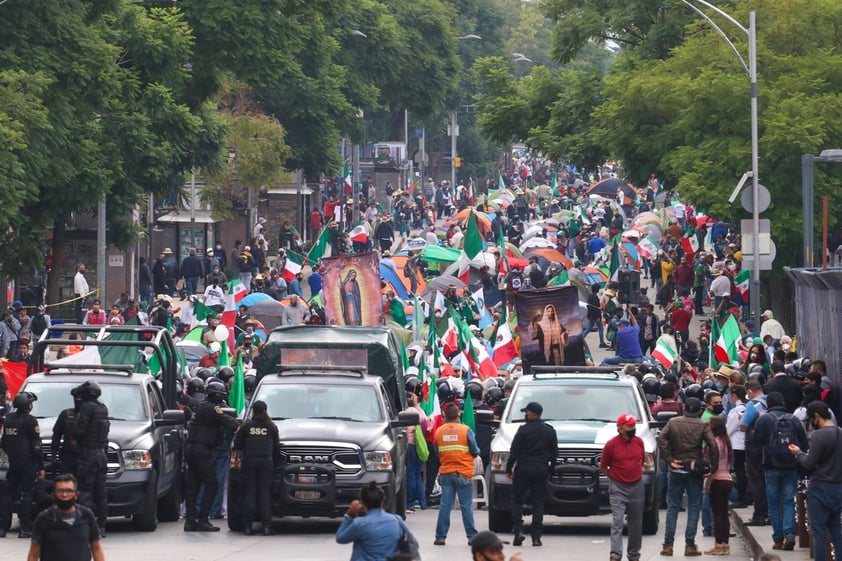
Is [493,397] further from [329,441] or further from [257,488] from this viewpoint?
[257,488]

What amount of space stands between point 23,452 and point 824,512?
806 centimetres

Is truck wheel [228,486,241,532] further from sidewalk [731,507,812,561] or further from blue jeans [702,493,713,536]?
sidewalk [731,507,812,561]

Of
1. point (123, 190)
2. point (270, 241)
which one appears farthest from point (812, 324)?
point (270, 241)

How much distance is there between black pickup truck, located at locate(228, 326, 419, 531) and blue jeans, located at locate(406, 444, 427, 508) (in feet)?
4.59

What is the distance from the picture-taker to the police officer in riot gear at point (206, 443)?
21297 mm

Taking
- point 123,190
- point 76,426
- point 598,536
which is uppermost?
point 123,190

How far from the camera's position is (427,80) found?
83.9m

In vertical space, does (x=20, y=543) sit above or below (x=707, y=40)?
below

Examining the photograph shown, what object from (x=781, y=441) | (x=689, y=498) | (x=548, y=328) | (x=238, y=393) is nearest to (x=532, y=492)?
(x=689, y=498)

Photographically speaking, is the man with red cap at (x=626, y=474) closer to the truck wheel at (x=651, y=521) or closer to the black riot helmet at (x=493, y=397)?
the truck wheel at (x=651, y=521)

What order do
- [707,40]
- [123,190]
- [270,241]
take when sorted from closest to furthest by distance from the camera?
1. [707,40]
2. [123,190]
3. [270,241]

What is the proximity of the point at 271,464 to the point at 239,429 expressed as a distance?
51 cm

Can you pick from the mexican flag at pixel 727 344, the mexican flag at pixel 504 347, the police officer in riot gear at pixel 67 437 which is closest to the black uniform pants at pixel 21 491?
the police officer in riot gear at pixel 67 437

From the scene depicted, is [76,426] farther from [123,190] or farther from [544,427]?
[123,190]
